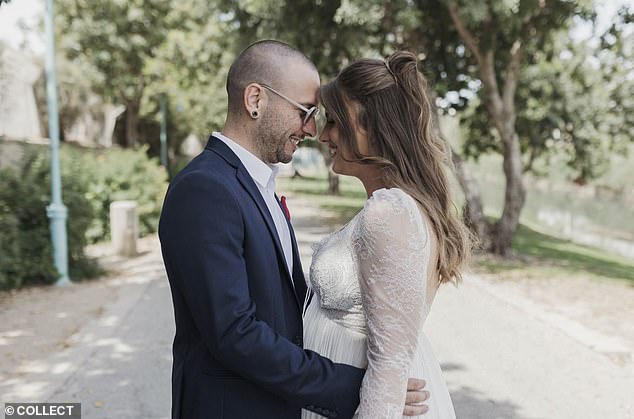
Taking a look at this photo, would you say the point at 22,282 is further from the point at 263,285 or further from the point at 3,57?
the point at 3,57

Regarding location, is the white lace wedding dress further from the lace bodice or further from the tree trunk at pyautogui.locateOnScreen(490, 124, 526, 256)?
the tree trunk at pyautogui.locateOnScreen(490, 124, 526, 256)

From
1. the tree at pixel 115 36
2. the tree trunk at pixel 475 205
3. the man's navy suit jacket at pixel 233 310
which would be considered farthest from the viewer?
the tree at pixel 115 36

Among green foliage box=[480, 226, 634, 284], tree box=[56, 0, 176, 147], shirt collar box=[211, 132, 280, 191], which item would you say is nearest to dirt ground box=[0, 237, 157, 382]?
shirt collar box=[211, 132, 280, 191]

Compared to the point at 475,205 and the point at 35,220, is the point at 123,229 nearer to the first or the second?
the point at 35,220

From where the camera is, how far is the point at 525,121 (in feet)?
70.4

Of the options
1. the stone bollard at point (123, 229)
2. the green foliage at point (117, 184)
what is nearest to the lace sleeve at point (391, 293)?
the stone bollard at point (123, 229)

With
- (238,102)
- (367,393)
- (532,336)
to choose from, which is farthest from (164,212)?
(532,336)

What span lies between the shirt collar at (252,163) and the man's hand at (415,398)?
77cm

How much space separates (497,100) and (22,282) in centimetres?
927

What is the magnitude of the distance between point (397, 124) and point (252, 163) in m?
0.47

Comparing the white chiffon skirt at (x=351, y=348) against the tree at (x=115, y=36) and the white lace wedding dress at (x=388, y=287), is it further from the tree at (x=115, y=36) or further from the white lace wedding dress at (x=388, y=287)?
the tree at (x=115, y=36)

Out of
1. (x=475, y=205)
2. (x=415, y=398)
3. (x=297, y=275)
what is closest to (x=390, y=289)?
(x=415, y=398)

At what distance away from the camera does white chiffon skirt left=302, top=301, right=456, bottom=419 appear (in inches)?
72.8

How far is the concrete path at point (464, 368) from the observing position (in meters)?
4.65
